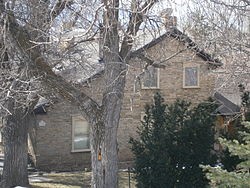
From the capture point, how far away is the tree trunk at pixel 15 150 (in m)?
14.7

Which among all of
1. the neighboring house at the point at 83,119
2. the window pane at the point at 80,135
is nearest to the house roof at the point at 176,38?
the neighboring house at the point at 83,119

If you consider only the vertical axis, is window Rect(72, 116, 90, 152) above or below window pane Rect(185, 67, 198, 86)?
below

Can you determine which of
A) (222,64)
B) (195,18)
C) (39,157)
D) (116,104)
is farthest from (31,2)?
(39,157)

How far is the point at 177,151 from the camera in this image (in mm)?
11688

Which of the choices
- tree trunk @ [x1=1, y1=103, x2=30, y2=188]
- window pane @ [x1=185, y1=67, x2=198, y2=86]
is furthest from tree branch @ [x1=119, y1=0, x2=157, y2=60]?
window pane @ [x1=185, y1=67, x2=198, y2=86]

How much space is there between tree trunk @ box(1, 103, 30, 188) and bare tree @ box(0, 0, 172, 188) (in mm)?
4059

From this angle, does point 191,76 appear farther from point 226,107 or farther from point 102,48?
point 102,48

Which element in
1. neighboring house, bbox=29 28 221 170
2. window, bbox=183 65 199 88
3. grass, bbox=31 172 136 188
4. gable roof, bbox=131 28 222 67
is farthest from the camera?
window, bbox=183 65 199 88

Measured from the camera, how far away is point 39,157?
69.1 feet

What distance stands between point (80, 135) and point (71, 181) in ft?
15.0

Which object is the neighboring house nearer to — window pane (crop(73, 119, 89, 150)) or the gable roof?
window pane (crop(73, 119, 89, 150))

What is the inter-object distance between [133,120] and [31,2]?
1309cm

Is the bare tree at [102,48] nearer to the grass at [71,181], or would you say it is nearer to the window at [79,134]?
the grass at [71,181]

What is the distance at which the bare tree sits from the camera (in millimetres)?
9477
